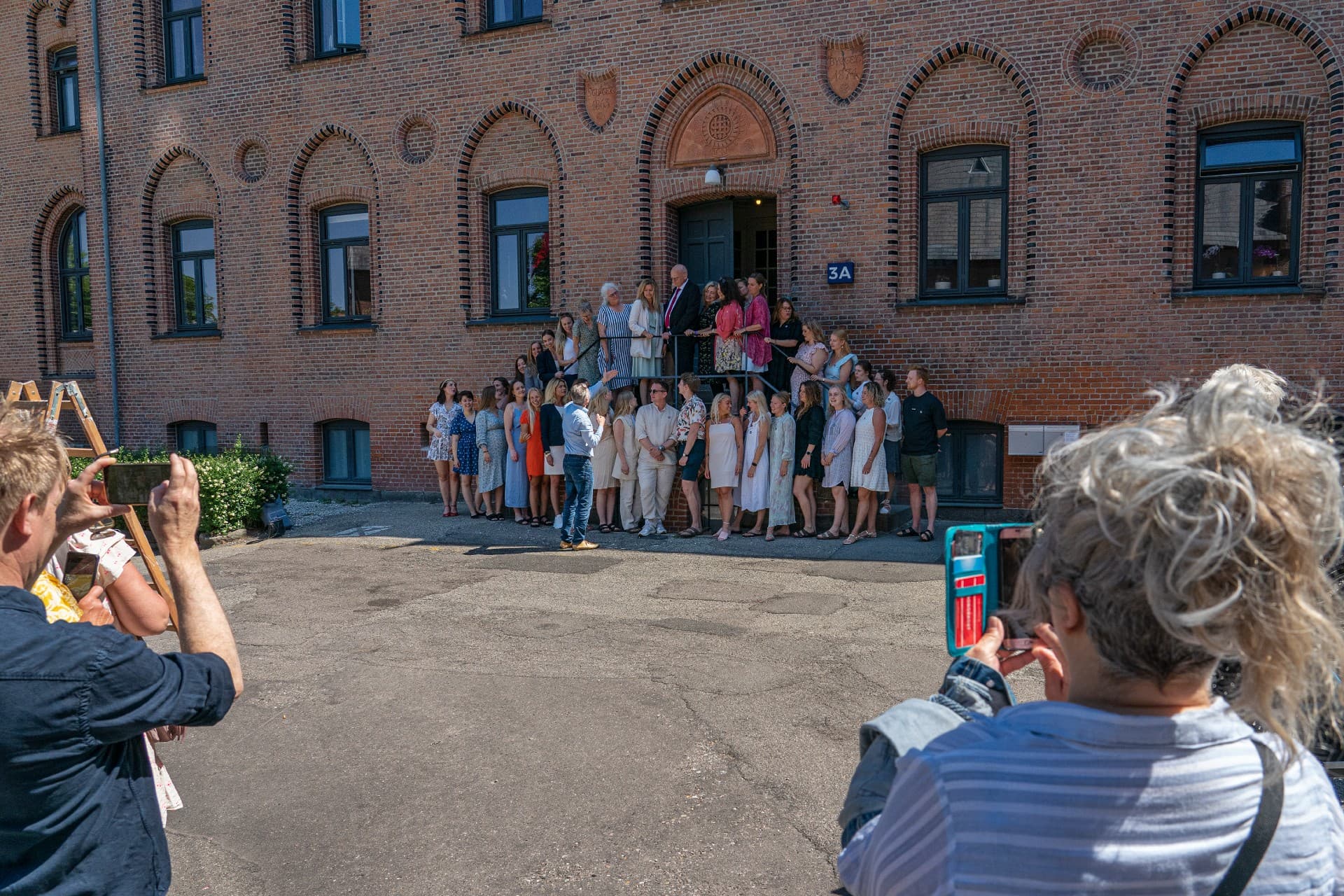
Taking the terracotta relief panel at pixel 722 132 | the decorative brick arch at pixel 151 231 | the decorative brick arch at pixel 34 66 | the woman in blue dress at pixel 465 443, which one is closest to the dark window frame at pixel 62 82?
the decorative brick arch at pixel 34 66

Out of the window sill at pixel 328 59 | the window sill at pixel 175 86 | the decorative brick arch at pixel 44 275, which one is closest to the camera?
the window sill at pixel 328 59

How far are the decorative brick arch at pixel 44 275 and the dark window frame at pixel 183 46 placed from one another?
3.73 m

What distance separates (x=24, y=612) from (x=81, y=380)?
68.3 feet

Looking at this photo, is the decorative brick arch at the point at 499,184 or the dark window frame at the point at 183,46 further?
the dark window frame at the point at 183,46

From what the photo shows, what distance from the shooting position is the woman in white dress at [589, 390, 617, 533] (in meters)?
12.7

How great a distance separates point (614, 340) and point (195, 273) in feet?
30.6

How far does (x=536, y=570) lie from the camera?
10578 mm

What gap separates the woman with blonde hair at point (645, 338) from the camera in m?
13.5

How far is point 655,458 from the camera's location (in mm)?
12719

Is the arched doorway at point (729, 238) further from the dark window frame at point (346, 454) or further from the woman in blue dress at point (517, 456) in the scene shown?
the dark window frame at point (346, 454)

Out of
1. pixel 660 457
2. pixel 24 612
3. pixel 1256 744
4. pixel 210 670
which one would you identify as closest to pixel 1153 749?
pixel 1256 744

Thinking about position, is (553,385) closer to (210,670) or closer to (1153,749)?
(210,670)

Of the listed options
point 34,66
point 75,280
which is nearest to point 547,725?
point 75,280

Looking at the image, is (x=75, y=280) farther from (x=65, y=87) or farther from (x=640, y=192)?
(x=640, y=192)
